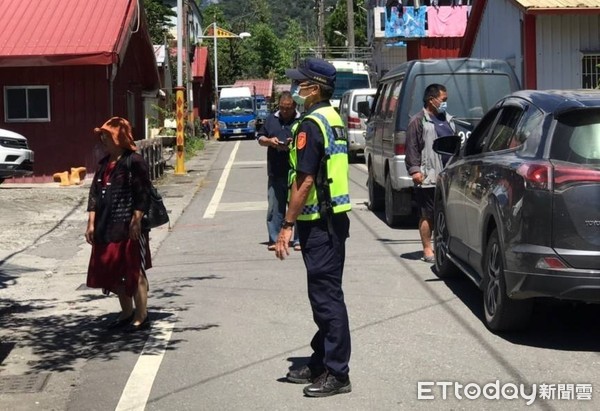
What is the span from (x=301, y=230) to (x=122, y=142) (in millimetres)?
2296

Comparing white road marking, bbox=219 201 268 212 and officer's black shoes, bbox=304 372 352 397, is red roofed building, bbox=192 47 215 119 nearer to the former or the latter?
white road marking, bbox=219 201 268 212

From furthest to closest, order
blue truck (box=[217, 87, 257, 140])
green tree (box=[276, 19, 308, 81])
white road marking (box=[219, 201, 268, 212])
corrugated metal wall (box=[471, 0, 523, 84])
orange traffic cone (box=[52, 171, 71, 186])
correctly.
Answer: green tree (box=[276, 19, 308, 81]), blue truck (box=[217, 87, 257, 140]), orange traffic cone (box=[52, 171, 71, 186]), corrugated metal wall (box=[471, 0, 523, 84]), white road marking (box=[219, 201, 268, 212])

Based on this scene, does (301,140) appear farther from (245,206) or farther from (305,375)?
(245,206)

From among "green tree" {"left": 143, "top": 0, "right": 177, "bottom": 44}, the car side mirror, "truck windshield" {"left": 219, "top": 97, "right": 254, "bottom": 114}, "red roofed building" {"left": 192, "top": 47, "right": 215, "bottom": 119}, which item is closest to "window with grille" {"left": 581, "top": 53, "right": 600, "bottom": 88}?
the car side mirror

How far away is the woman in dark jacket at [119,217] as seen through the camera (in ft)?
23.9

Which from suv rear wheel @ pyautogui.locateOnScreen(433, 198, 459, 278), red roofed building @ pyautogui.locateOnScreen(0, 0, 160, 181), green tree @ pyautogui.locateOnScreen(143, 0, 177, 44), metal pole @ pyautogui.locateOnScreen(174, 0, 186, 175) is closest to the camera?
suv rear wheel @ pyautogui.locateOnScreen(433, 198, 459, 278)

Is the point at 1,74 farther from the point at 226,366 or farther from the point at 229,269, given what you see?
the point at 226,366

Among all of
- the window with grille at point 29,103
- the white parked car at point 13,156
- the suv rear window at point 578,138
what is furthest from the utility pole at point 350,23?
the suv rear window at point 578,138

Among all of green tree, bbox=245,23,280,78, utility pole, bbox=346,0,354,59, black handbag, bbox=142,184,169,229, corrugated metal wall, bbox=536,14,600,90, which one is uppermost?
green tree, bbox=245,23,280,78

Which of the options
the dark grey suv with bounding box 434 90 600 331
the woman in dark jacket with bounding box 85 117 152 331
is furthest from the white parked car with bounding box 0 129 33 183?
the dark grey suv with bounding box 434 90 600 331

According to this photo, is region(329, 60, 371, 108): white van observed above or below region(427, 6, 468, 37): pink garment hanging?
below

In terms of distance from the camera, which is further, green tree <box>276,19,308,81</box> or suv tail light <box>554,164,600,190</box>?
green tree <box>276,19,308,81</box>

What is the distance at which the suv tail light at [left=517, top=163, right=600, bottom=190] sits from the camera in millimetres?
6175

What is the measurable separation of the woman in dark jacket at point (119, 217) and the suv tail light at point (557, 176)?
290 cm
